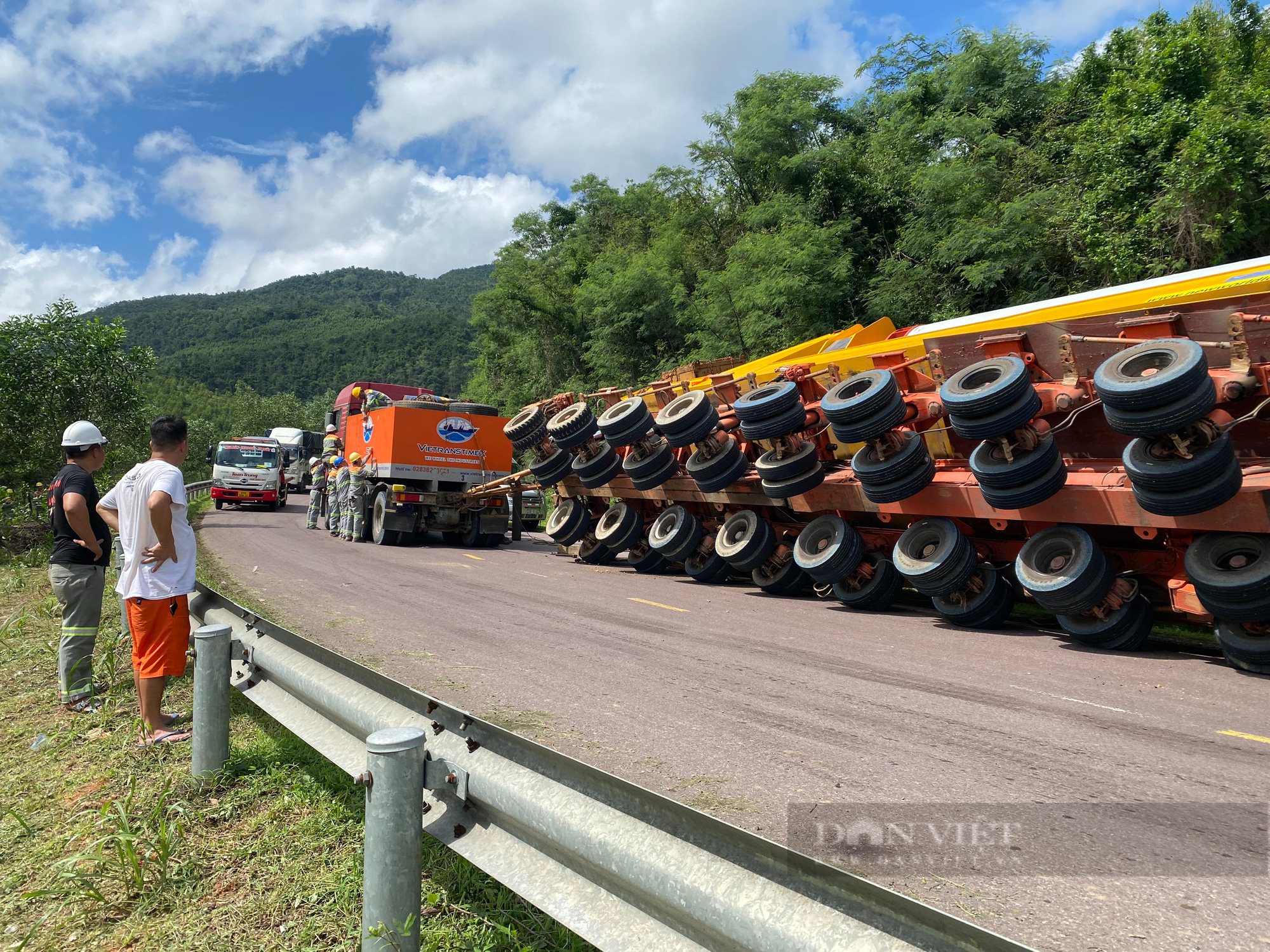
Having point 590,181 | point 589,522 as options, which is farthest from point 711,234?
point 589,522

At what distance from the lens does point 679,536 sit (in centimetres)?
1145

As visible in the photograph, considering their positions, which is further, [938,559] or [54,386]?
[54,386]

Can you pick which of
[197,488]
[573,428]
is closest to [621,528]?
[573,428]

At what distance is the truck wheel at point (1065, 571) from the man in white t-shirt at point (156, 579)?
623 cm

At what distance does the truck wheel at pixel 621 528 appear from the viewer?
42.7 feet

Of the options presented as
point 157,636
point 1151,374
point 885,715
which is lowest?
point 885,715

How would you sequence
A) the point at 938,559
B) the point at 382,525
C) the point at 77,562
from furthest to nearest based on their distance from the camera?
the point at 382,525 < the point at 938,559 < the point at 77,562

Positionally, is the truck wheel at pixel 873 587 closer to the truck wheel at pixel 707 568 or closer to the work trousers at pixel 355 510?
the truck wheel at pixel 707 568

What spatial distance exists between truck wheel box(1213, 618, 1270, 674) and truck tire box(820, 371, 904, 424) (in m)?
3.31

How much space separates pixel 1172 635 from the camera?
→ 756 cm

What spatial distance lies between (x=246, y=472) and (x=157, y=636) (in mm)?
25771

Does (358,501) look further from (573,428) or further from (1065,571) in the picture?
(1065,571)

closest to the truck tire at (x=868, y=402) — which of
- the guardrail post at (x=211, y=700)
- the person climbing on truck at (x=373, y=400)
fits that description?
the guardrail post at (x=211, y=700)

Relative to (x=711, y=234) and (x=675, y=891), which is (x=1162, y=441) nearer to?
(x=675, y=891)
